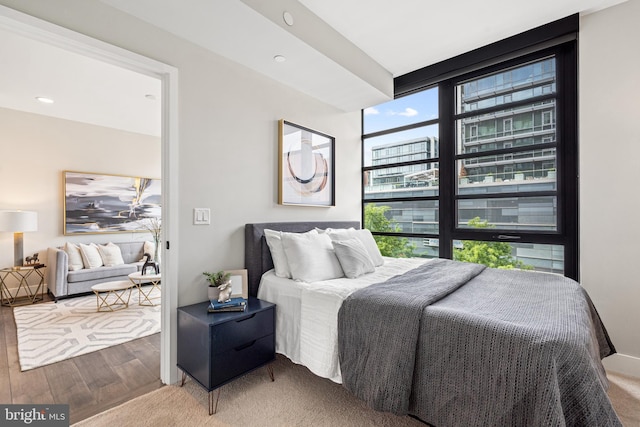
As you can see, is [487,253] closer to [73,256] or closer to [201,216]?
[201,216]

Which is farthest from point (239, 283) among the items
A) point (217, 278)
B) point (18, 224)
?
point (18, 224)

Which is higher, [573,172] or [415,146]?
[415,146]

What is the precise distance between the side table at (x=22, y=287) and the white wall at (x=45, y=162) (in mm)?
204

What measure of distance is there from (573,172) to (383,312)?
232cm

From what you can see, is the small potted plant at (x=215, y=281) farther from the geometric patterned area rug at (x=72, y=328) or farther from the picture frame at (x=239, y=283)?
the geometric patterned area rug at (x=72, y=328)

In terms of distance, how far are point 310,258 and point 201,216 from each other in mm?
884

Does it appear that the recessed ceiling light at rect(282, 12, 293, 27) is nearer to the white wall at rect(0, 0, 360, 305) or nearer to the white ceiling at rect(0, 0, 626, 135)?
the white ceiling at rect(0, 0, 626, 135)

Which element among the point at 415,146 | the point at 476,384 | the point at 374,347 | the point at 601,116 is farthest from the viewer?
the point at 415,146

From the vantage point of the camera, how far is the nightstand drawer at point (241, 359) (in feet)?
5.97

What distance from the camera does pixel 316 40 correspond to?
2391 millimetres

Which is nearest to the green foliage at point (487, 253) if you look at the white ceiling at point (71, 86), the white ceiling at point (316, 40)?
the white ceiling at point (316, 40)

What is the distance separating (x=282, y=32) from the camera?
7.00ft

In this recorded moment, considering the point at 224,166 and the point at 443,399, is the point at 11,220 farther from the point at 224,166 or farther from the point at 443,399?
the point at 443,399

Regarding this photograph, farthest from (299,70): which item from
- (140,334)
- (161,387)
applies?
(140,334)
